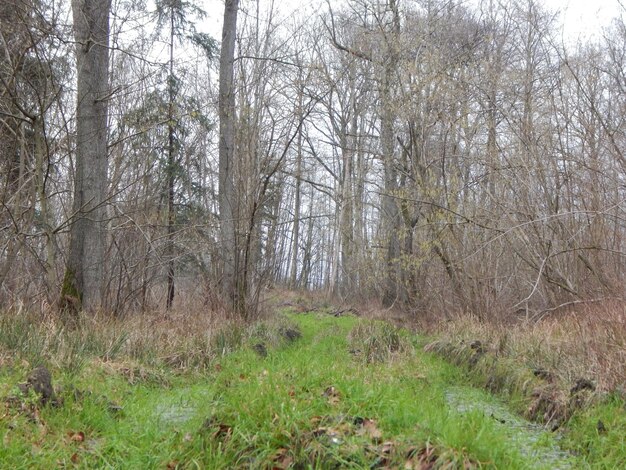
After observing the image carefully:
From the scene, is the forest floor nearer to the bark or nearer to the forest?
the forest

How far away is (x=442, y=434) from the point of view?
2904 mm

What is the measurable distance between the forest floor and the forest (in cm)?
2

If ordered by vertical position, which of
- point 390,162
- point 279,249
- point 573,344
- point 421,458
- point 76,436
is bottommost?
point 76,436

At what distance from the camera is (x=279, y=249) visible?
12555 mm

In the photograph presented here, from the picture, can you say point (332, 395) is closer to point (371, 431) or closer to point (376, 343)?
point (371, 431)

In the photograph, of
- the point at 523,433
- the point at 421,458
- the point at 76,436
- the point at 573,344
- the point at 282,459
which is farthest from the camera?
the point at 573,344

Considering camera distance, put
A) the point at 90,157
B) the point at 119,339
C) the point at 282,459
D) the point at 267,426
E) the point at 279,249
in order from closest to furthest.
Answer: the point at 282,459
the point at 267,426
the point at 119,339
the point at 90,157
the point at 279,249

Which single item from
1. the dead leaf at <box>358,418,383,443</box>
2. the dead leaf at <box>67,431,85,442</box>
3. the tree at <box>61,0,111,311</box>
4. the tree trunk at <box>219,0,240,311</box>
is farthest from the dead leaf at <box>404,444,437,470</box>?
the tree trunk at <box>219,0,240,311</box>

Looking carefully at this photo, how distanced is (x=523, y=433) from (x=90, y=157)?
6621 millimetres

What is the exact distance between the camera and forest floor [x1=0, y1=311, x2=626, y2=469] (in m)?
2.87

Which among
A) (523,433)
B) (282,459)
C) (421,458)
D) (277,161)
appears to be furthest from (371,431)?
(277,161)

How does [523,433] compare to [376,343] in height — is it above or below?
below

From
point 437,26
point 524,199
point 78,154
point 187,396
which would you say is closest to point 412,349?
point 524,199

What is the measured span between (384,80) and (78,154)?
730 centimetres
